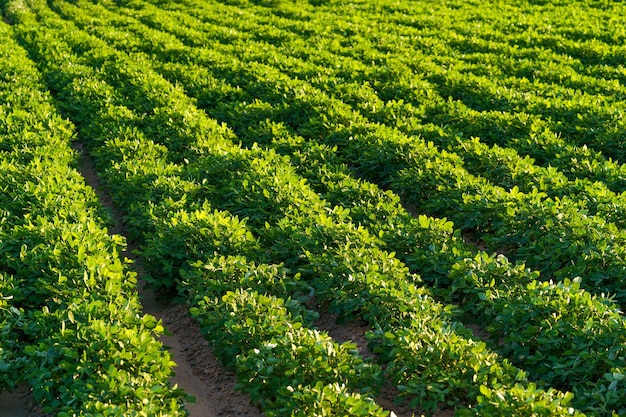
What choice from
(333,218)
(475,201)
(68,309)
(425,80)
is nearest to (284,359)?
(68,309)

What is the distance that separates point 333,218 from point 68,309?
3.32 m

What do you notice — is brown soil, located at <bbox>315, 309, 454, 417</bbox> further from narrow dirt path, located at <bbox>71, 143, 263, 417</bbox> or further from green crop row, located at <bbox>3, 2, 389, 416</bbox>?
narrow dirt path, located at <bbox>71, 143, 263, 417</bbox>

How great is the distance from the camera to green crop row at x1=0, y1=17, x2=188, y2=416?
5527 mm

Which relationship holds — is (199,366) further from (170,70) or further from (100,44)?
(100,44)

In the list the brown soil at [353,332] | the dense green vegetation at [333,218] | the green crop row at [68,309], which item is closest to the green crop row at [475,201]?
the dense green vegetation at [333,218]

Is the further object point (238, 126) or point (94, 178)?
point (238, 126)

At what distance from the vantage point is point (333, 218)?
328 inches

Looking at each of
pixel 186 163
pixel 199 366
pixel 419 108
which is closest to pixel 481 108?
pixel 419 108

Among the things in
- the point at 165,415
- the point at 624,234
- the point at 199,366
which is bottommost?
the point at 199,366

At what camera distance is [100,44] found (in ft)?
58.2

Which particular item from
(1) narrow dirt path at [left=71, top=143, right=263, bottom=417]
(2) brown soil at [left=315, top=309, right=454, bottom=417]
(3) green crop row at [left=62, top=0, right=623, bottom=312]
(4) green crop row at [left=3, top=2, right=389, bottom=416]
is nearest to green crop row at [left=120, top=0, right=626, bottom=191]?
(3) green crop row at [left=62, top=0, right=623, bottom=312]

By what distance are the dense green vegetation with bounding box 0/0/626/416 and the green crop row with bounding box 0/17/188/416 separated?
29 mm

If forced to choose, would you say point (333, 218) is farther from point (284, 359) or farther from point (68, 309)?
point (68, 309)

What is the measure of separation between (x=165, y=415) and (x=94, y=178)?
7048 mm
